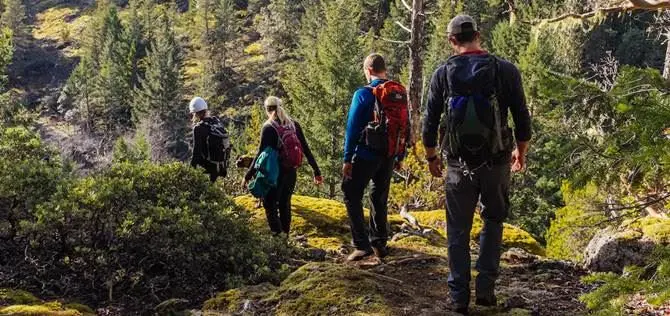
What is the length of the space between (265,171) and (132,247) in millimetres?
1668

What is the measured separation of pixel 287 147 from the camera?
561 centimetres

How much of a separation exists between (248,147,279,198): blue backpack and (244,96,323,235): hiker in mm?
56

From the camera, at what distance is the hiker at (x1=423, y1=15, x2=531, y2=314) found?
334 centimetres

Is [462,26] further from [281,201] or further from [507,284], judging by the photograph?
[281,201]

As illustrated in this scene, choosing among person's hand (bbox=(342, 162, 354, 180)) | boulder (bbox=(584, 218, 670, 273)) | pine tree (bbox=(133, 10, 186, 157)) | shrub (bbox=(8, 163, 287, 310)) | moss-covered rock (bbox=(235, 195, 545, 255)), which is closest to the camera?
shrub (bbox=(8, 163, 287, 310))

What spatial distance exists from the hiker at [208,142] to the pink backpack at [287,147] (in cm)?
82

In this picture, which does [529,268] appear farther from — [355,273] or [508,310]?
[355,273]

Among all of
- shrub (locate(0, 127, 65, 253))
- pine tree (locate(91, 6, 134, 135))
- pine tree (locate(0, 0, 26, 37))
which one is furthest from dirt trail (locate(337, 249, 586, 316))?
pine tree (locate(0, 0, 26, 37))

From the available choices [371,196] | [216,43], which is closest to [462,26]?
[371,196]

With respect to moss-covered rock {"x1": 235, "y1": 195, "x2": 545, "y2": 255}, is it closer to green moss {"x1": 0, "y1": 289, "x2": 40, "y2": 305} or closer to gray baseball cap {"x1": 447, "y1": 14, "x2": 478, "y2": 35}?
gray baseball cap {"x1": 447, "y1": 14, "x2": 478, "y2": 35}

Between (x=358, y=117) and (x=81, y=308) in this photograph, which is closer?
(x=81, y=308)

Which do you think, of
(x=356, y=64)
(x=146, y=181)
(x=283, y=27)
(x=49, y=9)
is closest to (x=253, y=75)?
(x=283, y=27)

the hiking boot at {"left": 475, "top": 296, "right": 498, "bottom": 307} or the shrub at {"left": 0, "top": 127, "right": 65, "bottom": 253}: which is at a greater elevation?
the shrub at {"left": 0, "top": 127, "right": 65, "bottom": 253}

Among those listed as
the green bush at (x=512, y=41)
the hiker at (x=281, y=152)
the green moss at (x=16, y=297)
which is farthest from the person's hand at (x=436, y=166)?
the green bush at (x=512, y=41)
